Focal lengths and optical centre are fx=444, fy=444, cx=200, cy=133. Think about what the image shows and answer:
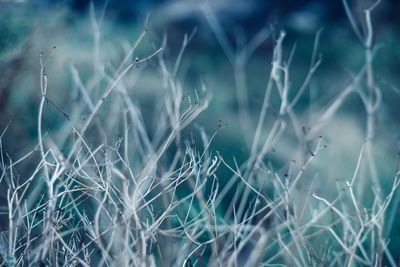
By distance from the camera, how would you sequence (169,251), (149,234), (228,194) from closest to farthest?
1. (149,234)
2. (169,251)
3. (228,194)

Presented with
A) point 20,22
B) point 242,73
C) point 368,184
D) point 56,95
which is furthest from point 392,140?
point 20,22

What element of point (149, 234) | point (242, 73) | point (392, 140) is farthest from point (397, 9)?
point (149, 234)

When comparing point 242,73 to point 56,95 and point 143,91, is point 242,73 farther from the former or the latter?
point 56,95

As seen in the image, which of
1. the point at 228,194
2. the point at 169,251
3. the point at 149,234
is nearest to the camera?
the point at 149,234

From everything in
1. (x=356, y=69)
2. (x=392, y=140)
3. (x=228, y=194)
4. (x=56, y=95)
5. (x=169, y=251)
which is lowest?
(x=169, y=251)

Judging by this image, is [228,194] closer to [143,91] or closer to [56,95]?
[143,91]

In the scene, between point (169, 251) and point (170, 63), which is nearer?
point (169, 251)

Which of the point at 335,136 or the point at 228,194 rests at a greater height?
the point at 335,136
